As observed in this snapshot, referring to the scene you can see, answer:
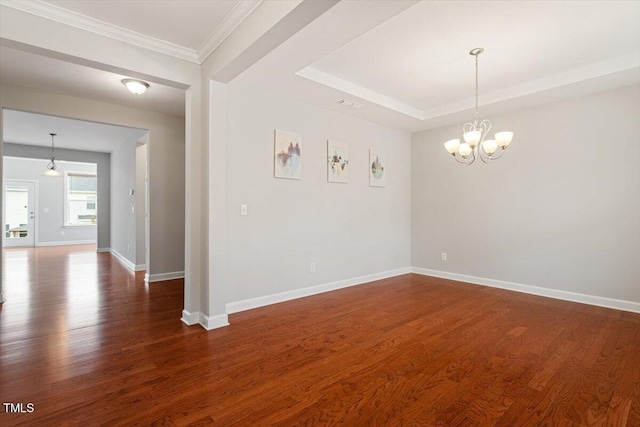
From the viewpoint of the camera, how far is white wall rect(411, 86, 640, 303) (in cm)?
364

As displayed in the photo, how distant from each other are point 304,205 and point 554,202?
338 centimetres

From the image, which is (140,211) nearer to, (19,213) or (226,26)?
(226,26)

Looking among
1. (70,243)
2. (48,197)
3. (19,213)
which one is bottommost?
(70,243)

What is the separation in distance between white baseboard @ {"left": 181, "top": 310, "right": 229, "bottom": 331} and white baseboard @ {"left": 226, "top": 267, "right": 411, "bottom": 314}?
13.1 inches

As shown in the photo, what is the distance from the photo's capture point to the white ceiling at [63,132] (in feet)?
17.4

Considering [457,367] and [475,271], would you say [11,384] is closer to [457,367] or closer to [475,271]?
[457,367]

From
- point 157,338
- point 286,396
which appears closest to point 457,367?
point 286,396

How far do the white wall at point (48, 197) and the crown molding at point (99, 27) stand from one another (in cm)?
909

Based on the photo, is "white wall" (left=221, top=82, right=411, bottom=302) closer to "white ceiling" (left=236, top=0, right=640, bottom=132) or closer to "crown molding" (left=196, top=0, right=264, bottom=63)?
"white ceiling" (left=236, top=0, right=640, bottom=132)

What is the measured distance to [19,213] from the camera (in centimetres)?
934

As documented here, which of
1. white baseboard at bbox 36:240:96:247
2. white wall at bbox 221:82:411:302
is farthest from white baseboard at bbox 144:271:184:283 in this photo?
white baseboard at bbox 36:240:96:247

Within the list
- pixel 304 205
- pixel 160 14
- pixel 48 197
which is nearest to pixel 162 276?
pixel 304 205

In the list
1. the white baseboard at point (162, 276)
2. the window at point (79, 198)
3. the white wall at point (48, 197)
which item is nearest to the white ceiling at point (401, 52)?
the white baseboard at point (162, 276)

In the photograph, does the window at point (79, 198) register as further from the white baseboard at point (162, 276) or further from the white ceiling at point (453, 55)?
the white ceiling at point (453, 55)
